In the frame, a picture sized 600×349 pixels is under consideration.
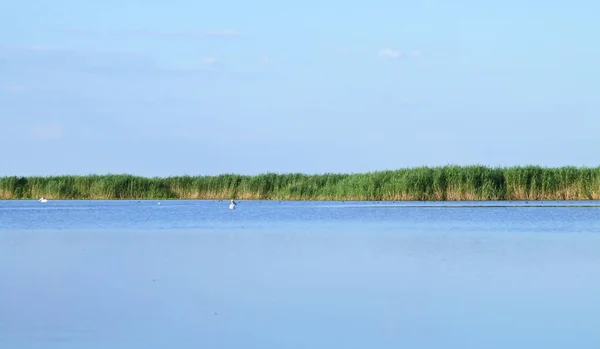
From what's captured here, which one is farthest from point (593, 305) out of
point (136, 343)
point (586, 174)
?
point (586, 174)

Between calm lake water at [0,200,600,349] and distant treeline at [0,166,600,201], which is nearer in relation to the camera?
calm lake water at [0,200,600,349]

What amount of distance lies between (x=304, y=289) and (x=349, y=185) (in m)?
31.5

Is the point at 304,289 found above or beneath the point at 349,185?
beneath

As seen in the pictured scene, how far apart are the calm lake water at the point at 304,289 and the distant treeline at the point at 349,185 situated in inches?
669

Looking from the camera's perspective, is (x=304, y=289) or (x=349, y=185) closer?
(x=304, y=289)

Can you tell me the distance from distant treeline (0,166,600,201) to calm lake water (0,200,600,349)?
17.0 meters

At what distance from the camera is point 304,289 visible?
11773 mm

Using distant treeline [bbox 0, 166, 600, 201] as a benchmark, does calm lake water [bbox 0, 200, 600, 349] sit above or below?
below

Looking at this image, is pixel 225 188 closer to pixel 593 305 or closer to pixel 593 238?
pixel 593 238

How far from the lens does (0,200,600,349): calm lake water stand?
8609mm

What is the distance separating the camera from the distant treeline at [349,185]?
3941 cm

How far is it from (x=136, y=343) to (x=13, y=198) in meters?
51.9

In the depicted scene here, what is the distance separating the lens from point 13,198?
5828 centimetres

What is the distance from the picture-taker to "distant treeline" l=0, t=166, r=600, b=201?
39406mm
